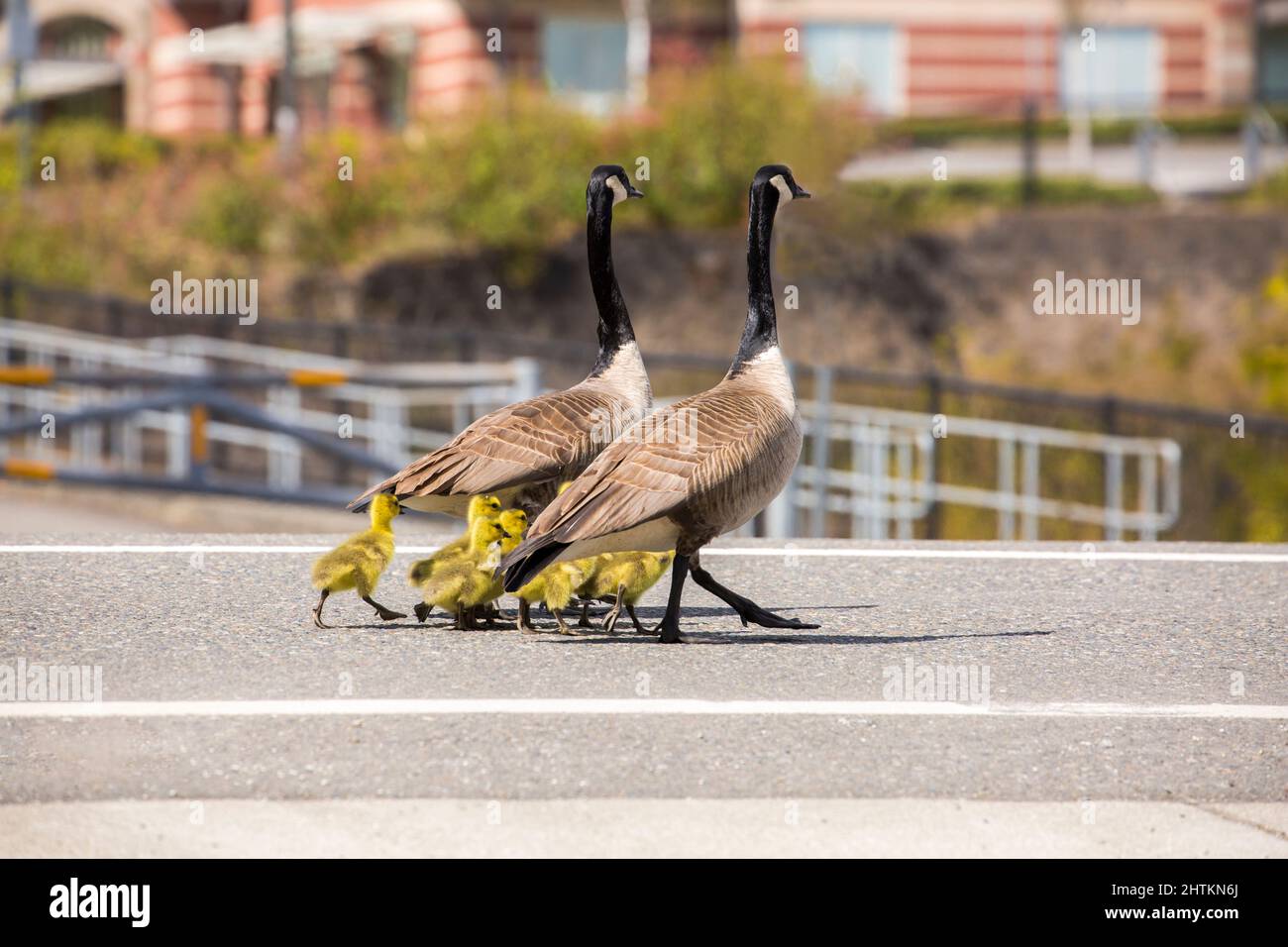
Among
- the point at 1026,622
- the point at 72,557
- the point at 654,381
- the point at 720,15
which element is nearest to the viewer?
the point at 1026,622

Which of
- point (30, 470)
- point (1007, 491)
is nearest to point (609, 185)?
point (30, 470)

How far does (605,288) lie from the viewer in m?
8.27

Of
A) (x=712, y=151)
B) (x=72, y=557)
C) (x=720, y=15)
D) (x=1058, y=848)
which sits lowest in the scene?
(x=1058, y=848)

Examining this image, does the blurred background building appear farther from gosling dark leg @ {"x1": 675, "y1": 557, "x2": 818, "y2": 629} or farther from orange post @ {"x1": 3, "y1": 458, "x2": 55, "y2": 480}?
gosling dark leg @ {"x1": 675, "y1": 557, "x2": 818, "y2": 629}

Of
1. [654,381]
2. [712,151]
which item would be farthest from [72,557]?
[712,151]

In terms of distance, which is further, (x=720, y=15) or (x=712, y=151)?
(x=720, y=15)

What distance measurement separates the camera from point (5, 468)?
663 inches

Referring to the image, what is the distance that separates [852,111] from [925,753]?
2451cm

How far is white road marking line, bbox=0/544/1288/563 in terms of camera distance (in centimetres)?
960

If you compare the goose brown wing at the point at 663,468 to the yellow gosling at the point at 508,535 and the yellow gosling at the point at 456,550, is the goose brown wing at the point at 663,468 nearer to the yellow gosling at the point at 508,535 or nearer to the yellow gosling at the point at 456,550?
the yellow gosling at the point at 508,535

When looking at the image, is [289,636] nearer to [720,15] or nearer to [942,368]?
[942,368]

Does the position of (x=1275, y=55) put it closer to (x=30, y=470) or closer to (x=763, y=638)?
(x=30, y=470)

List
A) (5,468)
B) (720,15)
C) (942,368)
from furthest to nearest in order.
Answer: (720,15)
(942,368)
(5,468)

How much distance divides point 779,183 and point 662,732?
3.12 m
